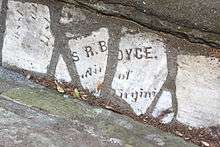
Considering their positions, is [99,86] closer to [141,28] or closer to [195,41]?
[141,28]

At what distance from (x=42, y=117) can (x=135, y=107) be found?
516 millimetres

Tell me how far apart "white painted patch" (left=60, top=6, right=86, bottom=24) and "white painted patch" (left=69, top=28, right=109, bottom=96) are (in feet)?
0.36

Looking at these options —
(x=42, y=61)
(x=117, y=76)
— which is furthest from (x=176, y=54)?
(x=42, y=61)

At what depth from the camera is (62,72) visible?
3408mm

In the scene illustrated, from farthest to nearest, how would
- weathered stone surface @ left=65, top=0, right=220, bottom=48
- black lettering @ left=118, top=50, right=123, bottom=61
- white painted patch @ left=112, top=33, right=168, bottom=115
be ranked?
black lettering @ left=118, top=50, right=123, bottom=61 < white painted patch @ left=112, top=33, right=168, bottom=115 < weathered stone surface @ left=65, top=0, right=220, bottom=48

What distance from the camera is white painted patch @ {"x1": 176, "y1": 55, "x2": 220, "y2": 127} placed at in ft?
9.69

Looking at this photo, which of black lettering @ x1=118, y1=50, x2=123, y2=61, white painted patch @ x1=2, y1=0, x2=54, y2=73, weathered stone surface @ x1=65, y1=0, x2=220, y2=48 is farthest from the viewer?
white painted patch @ x1=2, y1=0, x2=54, y2=73

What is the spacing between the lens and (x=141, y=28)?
3.04 meters

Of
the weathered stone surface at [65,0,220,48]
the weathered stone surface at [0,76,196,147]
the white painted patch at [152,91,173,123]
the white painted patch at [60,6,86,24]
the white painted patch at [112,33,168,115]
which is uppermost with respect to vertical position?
the weathered stone surface at [65,0,220,48]

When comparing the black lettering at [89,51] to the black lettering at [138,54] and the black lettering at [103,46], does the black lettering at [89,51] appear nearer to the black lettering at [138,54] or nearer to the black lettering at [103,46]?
the black lettering at [103,46]

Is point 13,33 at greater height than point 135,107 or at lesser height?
greater

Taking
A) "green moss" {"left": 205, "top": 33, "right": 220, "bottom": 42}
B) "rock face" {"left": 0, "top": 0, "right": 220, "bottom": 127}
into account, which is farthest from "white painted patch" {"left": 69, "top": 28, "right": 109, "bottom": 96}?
"green moss" {"left": 205, "top": 33, "right": 220, "bottom": 42}

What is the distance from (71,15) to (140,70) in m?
0.49

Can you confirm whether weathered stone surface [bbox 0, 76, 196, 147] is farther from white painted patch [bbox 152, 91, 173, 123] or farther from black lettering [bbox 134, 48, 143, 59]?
black lettering [bbox 134, 48, 143, 59]
